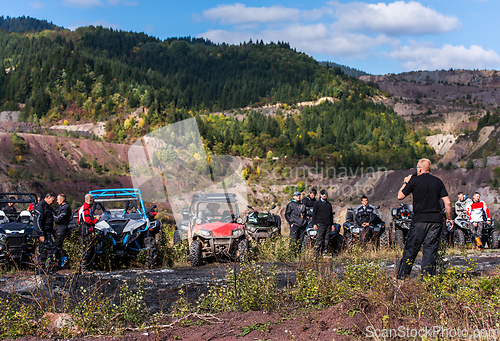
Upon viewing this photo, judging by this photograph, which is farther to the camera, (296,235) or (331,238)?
(331,238)

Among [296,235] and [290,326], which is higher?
[290,326]

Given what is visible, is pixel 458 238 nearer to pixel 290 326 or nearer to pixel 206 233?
pixel 206 233

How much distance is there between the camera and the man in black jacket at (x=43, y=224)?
324 inches

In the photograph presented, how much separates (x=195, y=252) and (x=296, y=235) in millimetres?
2659

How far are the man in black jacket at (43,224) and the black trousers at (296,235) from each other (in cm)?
537

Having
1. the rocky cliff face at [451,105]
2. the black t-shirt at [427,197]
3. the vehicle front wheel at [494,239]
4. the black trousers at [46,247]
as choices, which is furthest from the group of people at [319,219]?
the rocky cliff face at [451,105]

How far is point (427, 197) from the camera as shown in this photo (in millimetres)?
5617

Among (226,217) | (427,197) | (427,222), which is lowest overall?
(226,217)

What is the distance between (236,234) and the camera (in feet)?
30.8

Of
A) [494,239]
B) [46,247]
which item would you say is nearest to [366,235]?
[494,239]

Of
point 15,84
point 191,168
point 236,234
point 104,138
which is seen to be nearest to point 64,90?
point 15,84

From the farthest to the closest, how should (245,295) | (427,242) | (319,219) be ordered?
(319,219), (427,242), (245,295)

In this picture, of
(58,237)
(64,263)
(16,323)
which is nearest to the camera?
(16,323)

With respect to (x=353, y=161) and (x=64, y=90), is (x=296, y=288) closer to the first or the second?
(x=353, y=161)
